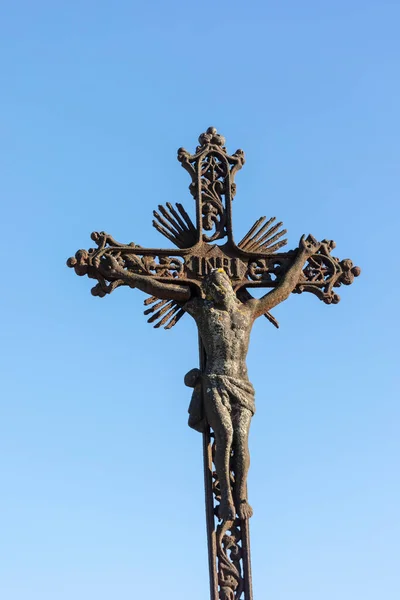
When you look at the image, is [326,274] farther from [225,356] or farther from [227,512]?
[227,512]

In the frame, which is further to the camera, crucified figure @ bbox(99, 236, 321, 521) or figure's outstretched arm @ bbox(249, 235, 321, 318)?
figure's outstretched arm @ bbox(249, 235, 321, 318)

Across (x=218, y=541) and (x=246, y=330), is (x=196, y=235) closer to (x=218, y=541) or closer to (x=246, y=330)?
(x=246, y=330)

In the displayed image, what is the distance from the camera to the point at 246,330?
1027 cm

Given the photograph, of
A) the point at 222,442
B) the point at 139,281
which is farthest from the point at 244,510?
the point at 139,281

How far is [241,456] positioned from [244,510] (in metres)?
0.43

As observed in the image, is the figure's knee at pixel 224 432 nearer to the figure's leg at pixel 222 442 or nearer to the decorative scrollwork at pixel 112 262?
Result: the figure's leg at pixel 222 442

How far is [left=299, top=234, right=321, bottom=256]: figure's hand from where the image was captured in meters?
11.0

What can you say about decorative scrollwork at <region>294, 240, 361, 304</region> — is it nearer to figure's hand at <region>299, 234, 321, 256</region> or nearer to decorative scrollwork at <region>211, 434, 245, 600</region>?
figure's hand at <region>299, 234, 321, 256</region>

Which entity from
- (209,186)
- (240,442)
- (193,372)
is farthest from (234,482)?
(209,186)

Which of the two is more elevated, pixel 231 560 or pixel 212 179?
pixel 212 179

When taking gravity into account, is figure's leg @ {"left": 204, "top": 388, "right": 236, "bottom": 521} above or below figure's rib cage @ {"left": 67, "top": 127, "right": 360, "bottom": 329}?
below

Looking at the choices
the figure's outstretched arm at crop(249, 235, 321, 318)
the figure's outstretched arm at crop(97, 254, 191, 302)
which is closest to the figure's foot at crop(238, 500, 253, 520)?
the figure's outstretched arm at crop(249, 235, 321, 318)

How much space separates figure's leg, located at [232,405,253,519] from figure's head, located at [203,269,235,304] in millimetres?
980

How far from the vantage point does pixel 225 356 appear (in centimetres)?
1009
